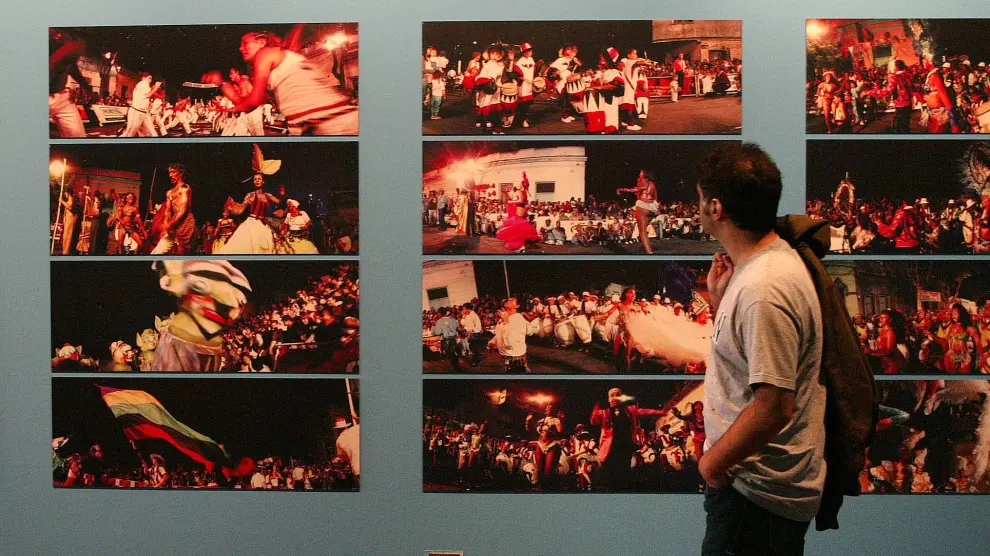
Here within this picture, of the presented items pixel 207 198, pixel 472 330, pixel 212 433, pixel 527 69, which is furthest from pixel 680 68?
pixel 212 433

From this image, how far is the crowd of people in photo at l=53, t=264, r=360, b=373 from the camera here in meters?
2.97

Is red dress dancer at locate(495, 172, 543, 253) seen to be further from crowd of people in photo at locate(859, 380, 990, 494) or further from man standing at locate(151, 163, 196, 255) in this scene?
crowd of people in photo at locate(859, 380, 990, 494)

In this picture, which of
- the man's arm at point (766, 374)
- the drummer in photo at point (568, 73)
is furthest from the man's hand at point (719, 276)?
the drummer in photo at point (568, 73)

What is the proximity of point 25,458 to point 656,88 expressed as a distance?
2825 mm

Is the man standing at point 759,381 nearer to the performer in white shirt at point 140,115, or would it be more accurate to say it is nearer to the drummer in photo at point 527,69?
the drummer in photo at point 527,69

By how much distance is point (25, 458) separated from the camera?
10.0ft

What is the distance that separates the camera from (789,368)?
1.58 m

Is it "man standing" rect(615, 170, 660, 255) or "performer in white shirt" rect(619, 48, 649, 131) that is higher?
"performer in white shirt" rect(619, 48, 649, 131)

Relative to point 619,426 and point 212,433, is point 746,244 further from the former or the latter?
point 212,433

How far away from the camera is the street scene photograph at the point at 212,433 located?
9.80ft

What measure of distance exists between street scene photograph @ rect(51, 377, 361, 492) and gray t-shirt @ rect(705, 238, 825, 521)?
1.68m

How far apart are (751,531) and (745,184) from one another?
0.75m

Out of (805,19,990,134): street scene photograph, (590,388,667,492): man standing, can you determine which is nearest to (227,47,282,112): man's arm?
(590,388,667,492): man standing

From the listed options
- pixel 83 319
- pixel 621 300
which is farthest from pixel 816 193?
pixel 83 319
